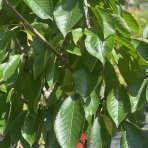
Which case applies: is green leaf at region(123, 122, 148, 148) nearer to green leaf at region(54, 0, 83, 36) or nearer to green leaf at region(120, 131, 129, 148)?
green leaf at region(120, 131, 129, 148)

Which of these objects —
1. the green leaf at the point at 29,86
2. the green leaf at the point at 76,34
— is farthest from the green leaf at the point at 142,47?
the green leaf at the point at 29,86

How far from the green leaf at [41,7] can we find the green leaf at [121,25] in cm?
14

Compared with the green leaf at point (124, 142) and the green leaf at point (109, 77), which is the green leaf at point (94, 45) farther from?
the green leaf at point (124, 142)

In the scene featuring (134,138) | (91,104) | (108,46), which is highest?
(108,46)

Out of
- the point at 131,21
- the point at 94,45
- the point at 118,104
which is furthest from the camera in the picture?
the point at 131,21

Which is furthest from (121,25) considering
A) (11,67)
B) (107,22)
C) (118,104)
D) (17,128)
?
(17,128)

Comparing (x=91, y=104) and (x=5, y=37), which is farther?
(x=5, y=37)

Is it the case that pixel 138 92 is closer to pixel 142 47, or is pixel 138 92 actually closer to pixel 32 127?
pixel 142 47

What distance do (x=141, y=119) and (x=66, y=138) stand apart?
1.51 ft

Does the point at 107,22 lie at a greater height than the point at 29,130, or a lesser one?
greater

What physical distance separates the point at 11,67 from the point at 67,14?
9.1 inches

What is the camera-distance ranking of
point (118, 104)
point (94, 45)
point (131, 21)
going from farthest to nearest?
point (131, 21), point (118, 104), point (94, 45)

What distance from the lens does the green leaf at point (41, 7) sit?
36.9 inches

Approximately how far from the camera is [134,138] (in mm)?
1020
